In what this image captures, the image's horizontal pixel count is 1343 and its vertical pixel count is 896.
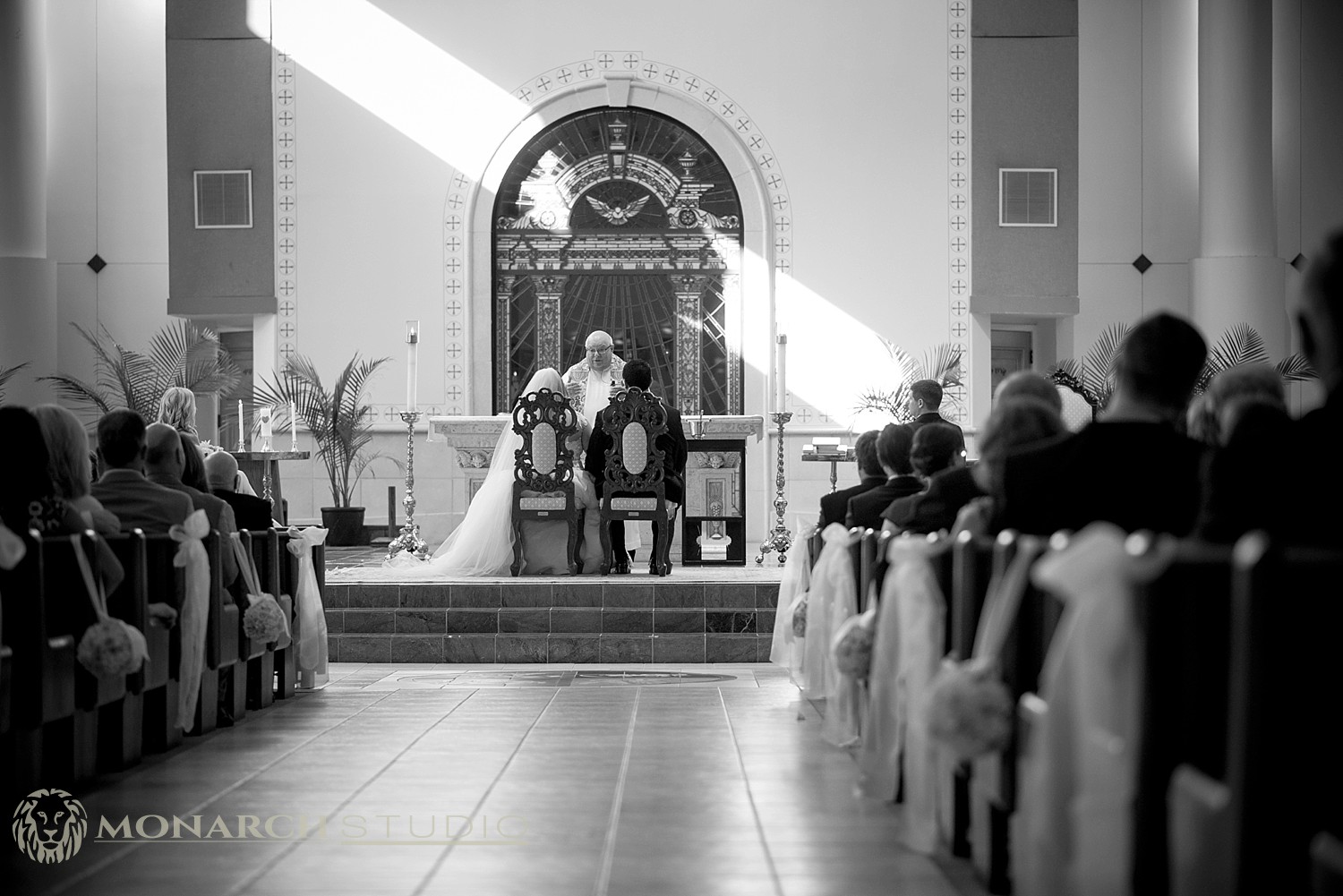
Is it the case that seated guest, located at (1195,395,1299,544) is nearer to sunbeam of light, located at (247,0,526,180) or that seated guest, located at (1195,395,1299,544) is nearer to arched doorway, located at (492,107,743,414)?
arched doorway, located at (492,107,743,414)

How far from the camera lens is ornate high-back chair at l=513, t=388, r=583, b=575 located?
863 centimetres

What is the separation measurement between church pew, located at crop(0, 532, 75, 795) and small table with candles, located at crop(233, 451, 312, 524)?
17.8ft

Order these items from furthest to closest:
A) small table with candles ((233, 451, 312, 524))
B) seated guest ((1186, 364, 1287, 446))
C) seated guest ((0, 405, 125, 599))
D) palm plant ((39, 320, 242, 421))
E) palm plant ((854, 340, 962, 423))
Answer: palm plant ((854, 340, 962, 423))
palm plant ((39, 320, 242, 421))
small table with candles ((233, 451, 312, 524))
seated guest ((0, 405, 125, 599))
seated guest ((1186, 364, 1287, 446))

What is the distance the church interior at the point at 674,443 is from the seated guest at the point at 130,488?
52 millimetres

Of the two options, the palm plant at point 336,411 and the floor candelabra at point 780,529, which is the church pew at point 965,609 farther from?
the palm plant at point 336,411

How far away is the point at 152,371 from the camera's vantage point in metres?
12.5

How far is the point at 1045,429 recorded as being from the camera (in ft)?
11.6

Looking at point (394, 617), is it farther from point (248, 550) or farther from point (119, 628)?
point (119, 628)

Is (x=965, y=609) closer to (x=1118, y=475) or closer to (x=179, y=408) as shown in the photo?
(x=1118, y=475)

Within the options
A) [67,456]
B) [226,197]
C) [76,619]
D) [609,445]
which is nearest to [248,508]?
[67,456]

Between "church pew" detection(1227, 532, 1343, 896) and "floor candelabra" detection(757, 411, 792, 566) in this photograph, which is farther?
"floor candelabra" detection(757, 411, 792, 566)

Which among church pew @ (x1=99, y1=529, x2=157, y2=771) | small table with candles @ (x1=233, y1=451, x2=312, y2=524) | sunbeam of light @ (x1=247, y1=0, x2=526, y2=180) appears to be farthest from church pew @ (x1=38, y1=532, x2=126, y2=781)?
sunbeam of light @ (x1=247, y1=0, x2=526, y2=180)

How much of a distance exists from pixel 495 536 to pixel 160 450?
12.2ft

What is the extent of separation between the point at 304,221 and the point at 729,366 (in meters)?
4.11
